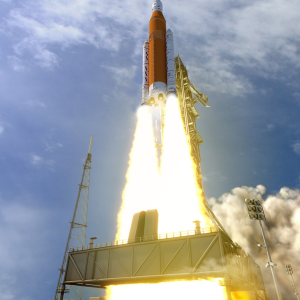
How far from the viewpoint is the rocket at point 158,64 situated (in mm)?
37016

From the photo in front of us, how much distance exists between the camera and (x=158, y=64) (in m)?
38.4

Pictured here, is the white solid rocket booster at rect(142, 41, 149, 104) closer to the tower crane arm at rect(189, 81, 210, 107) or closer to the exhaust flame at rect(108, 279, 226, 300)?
the tower crane arm at rect(189, 81, 210, 107)

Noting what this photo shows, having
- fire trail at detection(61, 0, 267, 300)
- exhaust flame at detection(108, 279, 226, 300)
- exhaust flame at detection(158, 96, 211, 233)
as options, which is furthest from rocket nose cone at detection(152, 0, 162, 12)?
exhaust flame at detection(108, 279, 226, 300)

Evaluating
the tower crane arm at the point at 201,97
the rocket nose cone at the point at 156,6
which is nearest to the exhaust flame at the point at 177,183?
the tower crane arm at the point at 201,97

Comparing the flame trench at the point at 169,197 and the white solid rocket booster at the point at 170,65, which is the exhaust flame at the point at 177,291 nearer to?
the flame trench at the point at 169,197

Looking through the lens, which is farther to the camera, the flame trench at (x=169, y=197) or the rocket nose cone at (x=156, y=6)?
the rocket nose cone at (x=156, y=6)

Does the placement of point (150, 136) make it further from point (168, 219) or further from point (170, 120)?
point (168, 219)

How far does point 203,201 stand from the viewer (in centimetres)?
3909

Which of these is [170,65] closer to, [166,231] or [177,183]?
[177,183]

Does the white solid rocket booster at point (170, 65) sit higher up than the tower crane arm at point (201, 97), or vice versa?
the tower crane arm at point (201, 97)

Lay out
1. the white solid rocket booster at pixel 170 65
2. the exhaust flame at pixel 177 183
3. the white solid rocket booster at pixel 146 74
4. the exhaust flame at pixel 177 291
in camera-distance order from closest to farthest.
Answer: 1. the exhaust flame at pixel 177 291
2. the exhaust flame at pixel 177 183
3. the white solid rocket booster at pixel 170 65
4. the white solid rocket booster at pixel 146 74

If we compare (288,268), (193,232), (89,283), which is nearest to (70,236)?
(89,283)

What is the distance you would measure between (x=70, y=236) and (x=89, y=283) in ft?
58.9

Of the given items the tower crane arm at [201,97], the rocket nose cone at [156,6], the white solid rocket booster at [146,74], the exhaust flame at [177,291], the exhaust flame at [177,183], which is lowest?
the exhaust flame at [177,291]
